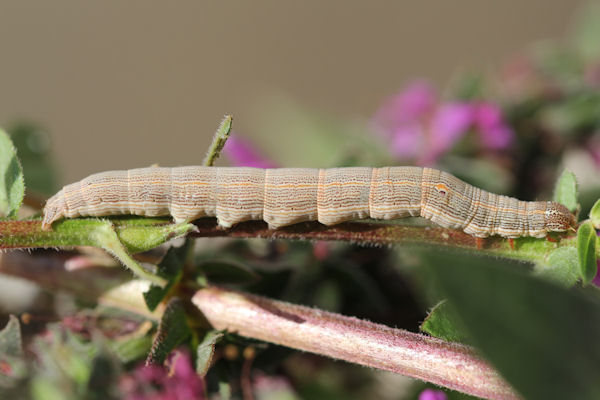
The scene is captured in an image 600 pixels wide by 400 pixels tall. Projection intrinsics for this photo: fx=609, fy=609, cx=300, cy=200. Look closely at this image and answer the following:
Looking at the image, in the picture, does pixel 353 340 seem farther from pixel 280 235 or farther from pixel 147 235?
pixel 147 235

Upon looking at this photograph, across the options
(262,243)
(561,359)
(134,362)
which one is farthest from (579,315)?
(262,243)

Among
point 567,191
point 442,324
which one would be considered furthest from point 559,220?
point 442,324

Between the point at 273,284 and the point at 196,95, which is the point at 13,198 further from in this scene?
the point at 196,95

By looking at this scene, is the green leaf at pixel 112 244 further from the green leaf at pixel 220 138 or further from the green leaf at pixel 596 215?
the green leaf at pixel 596 215

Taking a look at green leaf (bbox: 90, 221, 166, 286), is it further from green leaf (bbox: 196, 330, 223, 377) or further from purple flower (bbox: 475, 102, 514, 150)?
purple flower (bbox: 475, 102, 514, 150)

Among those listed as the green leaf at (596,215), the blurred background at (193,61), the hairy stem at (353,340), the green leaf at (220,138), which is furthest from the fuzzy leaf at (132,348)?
the blurred background at (193,61)
